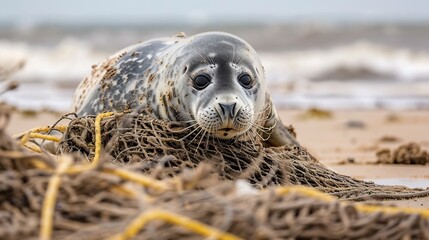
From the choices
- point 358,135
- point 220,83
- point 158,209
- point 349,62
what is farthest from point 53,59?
point 158,209

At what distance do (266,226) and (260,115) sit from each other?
2.61 metres

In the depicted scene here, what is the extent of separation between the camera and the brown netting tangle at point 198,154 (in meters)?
4.23

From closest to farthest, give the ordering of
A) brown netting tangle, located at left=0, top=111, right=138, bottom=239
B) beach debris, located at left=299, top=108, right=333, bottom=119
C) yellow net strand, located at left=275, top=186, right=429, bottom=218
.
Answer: brown netting tangle, located at left=0, top=111, right=138, bottom=239 < yellow net strand, located at left=275, top=186, right=429, bottom=218 < beach debris, located at left=299, top=108, right=333, bottom=119

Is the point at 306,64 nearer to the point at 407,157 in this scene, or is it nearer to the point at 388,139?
the point at 388,139

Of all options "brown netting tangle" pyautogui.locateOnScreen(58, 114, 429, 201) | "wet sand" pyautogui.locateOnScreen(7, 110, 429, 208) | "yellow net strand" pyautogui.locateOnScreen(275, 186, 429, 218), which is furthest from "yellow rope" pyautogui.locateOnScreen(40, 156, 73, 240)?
"wet sand" pyautogui.locateOnScreen(7, 110, 429, 208)

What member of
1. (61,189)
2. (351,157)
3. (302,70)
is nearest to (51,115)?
(351,157)

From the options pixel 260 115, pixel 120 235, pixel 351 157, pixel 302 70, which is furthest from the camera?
pixel 302 70

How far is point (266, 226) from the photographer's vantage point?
8.48ft

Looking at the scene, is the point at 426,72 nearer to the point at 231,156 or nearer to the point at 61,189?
the point at 231,156

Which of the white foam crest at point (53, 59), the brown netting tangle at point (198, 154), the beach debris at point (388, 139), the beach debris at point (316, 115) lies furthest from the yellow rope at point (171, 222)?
the white foam crest at point (53, 59)

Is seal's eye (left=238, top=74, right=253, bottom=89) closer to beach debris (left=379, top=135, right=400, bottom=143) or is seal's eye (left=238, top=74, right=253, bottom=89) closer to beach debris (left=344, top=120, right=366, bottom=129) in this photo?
beach debris (left=379, top=135, right=400, bottom=143)

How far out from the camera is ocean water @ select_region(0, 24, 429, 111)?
12.9 metres

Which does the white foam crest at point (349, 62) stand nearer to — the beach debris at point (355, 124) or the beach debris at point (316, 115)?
the beach debris at point (316, 115)

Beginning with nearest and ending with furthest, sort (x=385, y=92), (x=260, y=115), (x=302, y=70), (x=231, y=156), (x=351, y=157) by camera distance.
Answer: (x=231, y=156) < (x=260, y=115) < (x=351, y=157) < (x=385, y=92) < (x=302, y=70)
